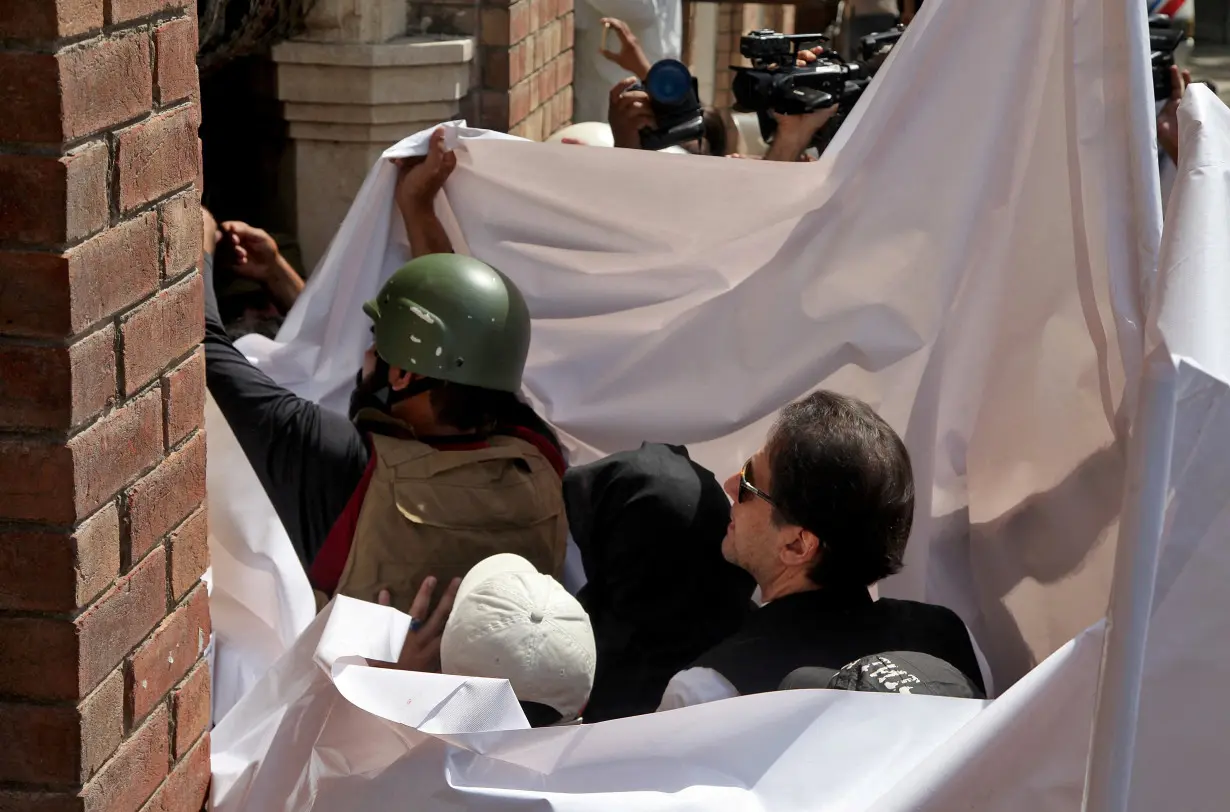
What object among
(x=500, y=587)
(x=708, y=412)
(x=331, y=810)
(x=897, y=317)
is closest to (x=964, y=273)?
(x=897, y=317)

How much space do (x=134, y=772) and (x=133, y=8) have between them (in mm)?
903

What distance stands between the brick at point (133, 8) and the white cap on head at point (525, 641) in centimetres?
90

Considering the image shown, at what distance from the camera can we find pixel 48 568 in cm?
163

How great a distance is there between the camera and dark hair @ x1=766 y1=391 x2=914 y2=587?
230cm

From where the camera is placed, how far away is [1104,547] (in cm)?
229

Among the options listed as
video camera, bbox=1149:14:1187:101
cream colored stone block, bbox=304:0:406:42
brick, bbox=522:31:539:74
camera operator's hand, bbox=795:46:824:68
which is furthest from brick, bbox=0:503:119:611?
brick, bbox=522:31:539:74

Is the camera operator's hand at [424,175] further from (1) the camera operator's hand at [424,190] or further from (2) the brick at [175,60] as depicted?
(2) the brick at [175,60]

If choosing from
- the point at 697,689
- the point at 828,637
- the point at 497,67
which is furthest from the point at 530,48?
the point at 697,689

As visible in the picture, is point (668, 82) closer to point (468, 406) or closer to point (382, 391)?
point (382, 391)

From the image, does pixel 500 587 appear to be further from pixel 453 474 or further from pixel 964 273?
pixel 964 273

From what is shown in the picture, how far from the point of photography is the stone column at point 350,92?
482cm

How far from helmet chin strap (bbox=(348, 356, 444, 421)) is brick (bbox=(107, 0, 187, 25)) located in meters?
1.35

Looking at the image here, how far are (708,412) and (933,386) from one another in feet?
1.99

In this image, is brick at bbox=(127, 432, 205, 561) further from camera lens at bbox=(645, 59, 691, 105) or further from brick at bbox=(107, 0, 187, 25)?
camera lens at bbox=(645, 59, 691, 105)
